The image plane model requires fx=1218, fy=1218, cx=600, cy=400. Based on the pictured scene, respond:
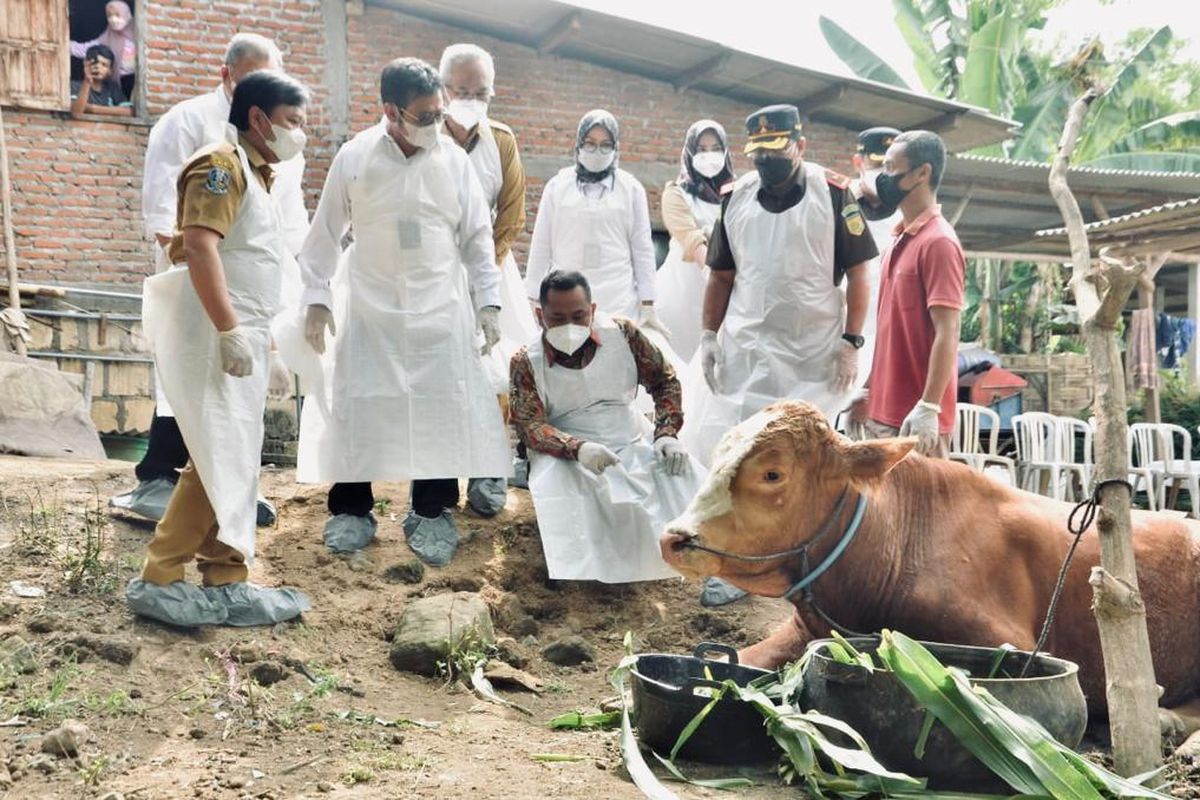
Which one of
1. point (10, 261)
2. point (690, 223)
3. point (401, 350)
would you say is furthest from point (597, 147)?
point (10, 261)

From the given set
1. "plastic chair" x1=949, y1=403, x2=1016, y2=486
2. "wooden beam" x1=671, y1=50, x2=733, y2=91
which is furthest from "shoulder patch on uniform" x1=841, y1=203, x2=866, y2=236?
"wooden beam" x1=671, y1=50, x2=733, y2=91

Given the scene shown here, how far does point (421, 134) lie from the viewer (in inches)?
207

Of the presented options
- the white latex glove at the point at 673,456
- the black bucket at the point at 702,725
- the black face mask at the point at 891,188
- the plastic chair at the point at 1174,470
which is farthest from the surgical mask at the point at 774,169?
the plastic chair at the point at 1174,470

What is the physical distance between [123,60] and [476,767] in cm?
899

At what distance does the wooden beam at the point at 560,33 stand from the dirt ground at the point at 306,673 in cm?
560

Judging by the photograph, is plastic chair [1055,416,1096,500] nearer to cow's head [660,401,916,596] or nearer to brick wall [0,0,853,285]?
brick wall [0,0,853,285]

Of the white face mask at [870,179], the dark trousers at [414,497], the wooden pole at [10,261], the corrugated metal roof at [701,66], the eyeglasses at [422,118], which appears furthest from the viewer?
the corrugated metal roof at [701,66]

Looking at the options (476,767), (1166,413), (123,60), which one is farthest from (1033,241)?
(476,767)

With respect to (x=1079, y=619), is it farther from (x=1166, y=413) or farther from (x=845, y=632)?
(x=1166, y=413)

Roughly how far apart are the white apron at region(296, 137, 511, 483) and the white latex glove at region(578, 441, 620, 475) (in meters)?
0.47

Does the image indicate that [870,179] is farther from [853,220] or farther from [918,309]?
[918,309]

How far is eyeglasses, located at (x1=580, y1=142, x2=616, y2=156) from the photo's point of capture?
6945 millimetres

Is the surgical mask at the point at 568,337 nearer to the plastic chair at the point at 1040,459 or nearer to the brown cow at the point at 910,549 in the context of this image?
the brown cow at the point at 910,549

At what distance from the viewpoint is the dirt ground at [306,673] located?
324cm
